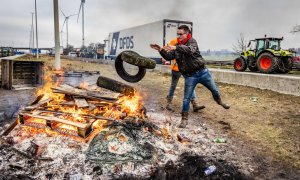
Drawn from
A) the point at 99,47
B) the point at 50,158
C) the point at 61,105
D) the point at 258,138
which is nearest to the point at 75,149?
the point at 50,158

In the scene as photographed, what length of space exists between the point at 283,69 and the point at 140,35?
1442cm

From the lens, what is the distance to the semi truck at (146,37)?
2092cm

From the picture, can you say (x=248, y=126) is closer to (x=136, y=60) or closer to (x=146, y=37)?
(x=136, y=60)

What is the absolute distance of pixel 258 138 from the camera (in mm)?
5363

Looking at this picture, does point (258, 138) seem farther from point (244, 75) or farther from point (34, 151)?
point (244, 75)

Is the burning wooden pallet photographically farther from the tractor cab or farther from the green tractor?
the tractor cab

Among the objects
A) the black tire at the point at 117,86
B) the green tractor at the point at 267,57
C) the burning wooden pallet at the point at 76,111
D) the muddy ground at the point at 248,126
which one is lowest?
the muddy ground at the point at 248,126

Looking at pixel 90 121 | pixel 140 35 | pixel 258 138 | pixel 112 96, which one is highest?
pixel 140 35

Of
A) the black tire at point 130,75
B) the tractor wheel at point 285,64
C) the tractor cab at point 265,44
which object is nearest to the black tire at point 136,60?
the black tire at point 130,75

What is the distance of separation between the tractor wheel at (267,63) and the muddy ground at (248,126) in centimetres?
348

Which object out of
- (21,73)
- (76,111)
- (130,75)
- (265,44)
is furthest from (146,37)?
(76,111)

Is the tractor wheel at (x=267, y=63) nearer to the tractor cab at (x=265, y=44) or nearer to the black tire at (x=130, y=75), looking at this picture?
the tractor cab at (x=265, y=44)

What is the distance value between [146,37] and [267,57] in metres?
12.6

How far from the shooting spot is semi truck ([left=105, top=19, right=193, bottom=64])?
824 inches
